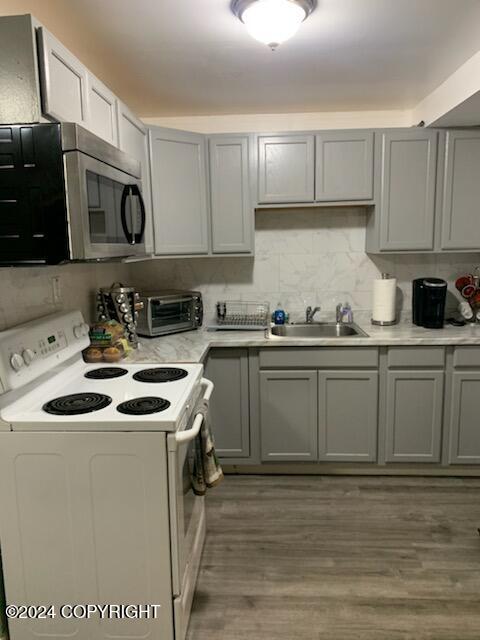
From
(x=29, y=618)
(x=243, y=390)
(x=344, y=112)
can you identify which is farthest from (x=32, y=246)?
(x=344, y=112)

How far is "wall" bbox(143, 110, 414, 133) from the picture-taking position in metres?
3.38

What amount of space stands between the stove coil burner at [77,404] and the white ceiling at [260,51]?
1433mm

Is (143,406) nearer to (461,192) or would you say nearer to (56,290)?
(56,290)

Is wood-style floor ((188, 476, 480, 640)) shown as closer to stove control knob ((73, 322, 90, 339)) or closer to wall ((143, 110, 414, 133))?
stove control knob ((73, 322, 90, 339))

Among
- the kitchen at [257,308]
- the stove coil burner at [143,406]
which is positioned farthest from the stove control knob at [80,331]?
the stove coil burner at [143,406]

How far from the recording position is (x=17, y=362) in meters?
1.70

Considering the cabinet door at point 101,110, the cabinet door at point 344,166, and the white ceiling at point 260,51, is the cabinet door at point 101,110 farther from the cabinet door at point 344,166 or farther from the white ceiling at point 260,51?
the cabinet door at point 344,166

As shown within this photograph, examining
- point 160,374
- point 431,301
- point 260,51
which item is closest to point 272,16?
point 260,51

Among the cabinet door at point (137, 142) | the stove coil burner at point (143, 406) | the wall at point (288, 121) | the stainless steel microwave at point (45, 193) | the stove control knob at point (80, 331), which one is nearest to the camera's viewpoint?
the stainless steel microwave at point (45, 193)

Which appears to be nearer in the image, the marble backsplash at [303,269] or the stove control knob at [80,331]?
the stove control knob at [80,331]

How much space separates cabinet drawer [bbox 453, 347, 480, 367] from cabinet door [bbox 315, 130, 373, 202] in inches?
43.8

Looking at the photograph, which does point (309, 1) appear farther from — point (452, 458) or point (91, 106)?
point (452, 458)

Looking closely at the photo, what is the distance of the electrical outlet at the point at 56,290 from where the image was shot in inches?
90.7

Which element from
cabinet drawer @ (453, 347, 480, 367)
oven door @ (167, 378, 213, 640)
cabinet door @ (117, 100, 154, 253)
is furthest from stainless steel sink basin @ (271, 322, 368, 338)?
oven door @ (167, 378, 213, 640)
